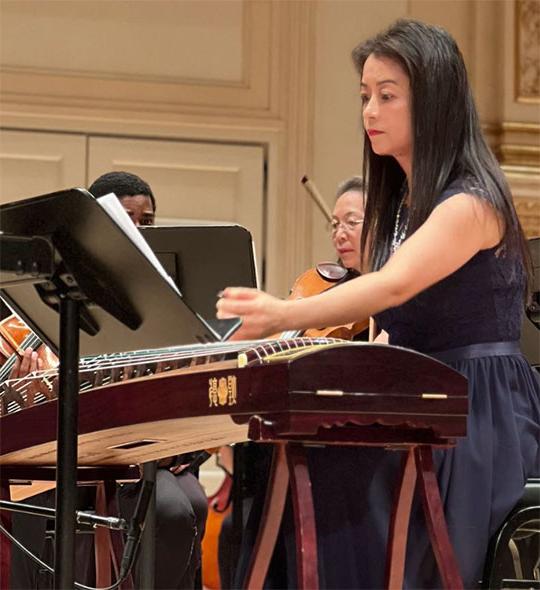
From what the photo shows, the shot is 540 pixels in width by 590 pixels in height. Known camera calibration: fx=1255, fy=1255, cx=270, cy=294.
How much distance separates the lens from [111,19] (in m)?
5.14

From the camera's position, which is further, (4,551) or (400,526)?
(4,551)

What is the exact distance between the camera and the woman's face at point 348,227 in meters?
3.52

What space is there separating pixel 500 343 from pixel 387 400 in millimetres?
370

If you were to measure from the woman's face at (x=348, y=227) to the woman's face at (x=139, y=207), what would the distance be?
1.77ft

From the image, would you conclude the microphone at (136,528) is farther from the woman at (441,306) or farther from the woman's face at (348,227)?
the woman's face at (348,227)

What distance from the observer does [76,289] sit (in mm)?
1789

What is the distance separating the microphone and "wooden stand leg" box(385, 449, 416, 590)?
56cm

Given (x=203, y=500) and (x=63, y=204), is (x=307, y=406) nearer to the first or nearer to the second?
(x=63, y=204)

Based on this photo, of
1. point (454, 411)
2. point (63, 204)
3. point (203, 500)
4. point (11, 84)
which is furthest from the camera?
point (11, 84)

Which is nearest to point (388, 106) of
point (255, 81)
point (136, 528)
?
point (136, 528)

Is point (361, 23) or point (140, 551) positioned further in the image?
point (361, 23)

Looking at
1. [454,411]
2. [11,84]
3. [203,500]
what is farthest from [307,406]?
[11,84]

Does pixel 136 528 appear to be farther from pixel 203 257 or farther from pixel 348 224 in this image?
pixel 348 224

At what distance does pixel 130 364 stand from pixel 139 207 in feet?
4.84
